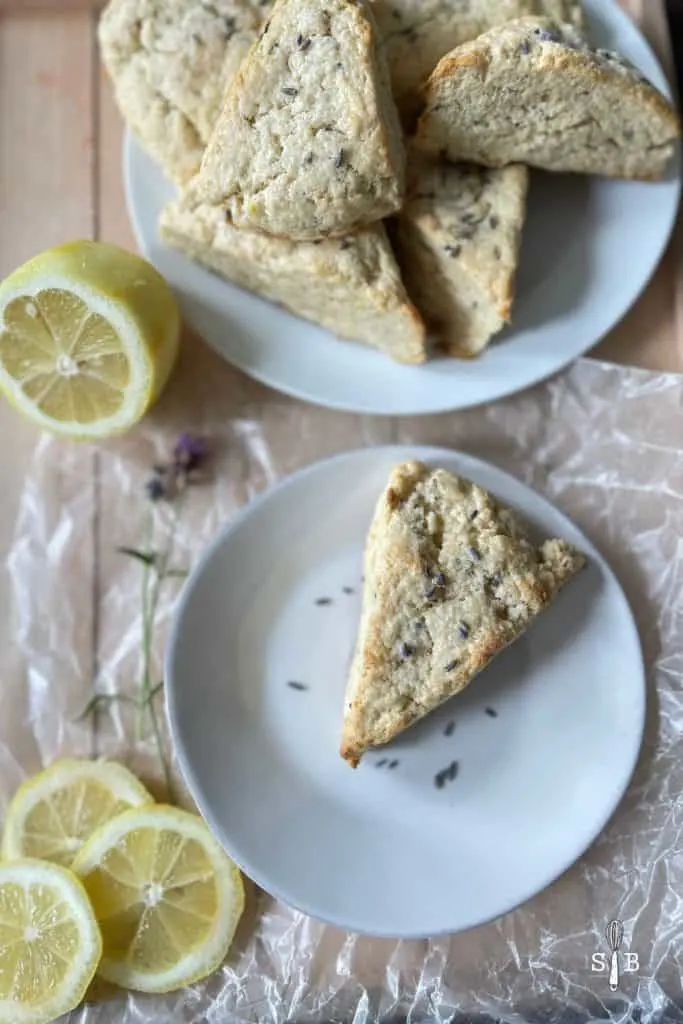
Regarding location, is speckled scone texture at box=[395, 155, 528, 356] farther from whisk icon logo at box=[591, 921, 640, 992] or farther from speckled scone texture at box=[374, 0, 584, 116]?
whisk icon logo at box=[591, 921, 640, 992]

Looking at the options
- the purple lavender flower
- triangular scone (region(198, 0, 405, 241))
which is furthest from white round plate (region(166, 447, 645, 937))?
triangular scone (region(198, 0, 405, 241))

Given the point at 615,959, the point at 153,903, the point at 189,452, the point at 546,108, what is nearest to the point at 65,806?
the point at 153,903

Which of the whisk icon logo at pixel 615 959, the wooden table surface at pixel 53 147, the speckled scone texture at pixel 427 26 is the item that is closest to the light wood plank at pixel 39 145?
the wooden table surface at pixel 53 147

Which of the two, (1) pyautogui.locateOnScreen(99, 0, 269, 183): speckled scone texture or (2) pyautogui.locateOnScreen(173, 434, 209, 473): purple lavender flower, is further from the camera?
(2) pyautogui.locateOnScreen(173, 434, 209, 473): purple lavender flower

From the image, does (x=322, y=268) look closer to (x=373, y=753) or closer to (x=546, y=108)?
(x=546, y=108)

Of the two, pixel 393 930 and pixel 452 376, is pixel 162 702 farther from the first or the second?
pixel 452 376

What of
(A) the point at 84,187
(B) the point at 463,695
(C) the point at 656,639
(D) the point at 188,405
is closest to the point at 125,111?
(A) the point at 84,187
